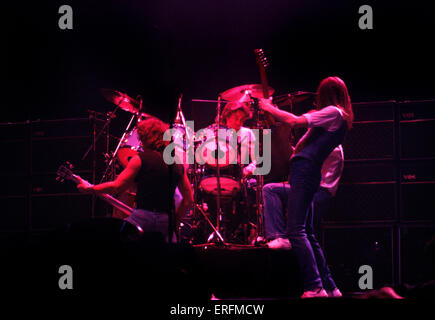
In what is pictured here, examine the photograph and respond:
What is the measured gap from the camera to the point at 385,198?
5262 millimetres

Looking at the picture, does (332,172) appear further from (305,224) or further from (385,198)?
(385,198)

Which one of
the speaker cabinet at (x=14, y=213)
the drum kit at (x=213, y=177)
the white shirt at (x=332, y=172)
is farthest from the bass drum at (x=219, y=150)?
the speaker cabinet at (x=14, y=213)

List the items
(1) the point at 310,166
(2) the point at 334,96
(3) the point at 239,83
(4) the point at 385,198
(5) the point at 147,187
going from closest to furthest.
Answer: (1) the point at 310,166 < (5) the point at 147,187 < (2) the point at 334,96 < (4) the point at 385,198 < (3) the point at 239,83

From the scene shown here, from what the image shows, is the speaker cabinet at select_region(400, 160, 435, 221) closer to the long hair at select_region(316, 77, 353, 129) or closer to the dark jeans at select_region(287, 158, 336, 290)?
the long hair at select_region(316, 77, 353, 129)

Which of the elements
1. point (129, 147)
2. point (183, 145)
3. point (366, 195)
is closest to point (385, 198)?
point (366, 195)

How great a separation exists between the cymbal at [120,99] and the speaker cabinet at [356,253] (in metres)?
3.05

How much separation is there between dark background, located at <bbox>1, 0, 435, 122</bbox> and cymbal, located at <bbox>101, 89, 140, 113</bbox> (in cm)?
50

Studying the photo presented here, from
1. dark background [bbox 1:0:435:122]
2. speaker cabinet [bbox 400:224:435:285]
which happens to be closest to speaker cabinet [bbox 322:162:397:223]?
speaker cabinet [bbox 400:224:435:285]

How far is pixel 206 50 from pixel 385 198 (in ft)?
11.4

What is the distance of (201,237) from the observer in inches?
207

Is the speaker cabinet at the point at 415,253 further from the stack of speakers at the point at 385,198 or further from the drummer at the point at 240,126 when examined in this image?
the drummer at the point at 240,126

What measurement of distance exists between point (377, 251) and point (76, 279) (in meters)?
4.14

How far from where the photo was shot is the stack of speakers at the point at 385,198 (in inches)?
198

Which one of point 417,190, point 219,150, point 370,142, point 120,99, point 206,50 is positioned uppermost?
point 206,50
